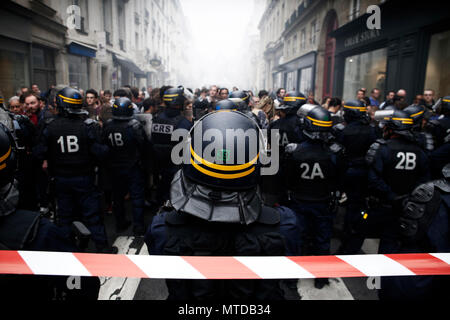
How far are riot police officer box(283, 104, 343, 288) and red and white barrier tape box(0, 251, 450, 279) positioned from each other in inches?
65.7

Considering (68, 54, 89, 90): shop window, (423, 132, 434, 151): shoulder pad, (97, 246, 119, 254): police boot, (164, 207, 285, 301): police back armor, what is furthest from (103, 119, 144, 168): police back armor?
(68, 54, 89, 90): shop window

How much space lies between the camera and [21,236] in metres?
1.52

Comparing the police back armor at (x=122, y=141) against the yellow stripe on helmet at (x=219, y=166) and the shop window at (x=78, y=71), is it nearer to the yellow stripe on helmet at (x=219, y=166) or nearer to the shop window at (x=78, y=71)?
the yellow stripe on helmet at (x=219, y=166)

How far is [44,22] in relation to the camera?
10.8 m

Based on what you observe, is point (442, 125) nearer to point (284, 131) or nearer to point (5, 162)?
point (284, 131)

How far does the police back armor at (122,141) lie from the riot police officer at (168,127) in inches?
13.5

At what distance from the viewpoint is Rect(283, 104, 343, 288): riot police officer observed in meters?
3.29

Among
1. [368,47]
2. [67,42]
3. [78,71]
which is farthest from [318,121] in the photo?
[78,71]

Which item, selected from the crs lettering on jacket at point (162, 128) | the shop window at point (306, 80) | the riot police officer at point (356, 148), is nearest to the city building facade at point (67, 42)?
the crs lettering on jacket at point (162, 128)

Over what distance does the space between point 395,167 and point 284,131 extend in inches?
75.2

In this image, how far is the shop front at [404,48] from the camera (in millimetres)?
8027

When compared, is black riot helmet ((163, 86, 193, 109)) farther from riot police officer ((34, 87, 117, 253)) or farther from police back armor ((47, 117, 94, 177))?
police back armor ((47, 117, 94, 177))

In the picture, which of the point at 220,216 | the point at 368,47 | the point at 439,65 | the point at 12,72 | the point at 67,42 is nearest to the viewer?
the point at 220,216

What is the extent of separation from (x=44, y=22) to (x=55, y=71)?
2.14 meters
